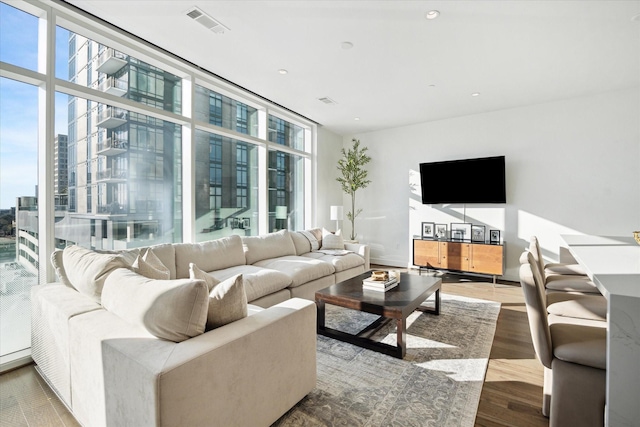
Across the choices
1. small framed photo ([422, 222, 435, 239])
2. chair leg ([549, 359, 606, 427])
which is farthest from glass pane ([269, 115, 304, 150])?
chair leg ([549, 359, 606, 427])

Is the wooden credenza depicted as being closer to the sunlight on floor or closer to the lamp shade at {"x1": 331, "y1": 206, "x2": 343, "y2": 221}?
the lamp shade at {"x1": 331, "y1": 206, "x2": 343, "y2": 221}

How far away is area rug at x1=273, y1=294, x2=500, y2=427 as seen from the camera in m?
1.82

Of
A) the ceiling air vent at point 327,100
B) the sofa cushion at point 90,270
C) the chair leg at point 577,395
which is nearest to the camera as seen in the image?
the chair leg at point 577,395

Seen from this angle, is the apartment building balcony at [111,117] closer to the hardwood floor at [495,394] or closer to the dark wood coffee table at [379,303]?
the hardwood floor at [495,394]

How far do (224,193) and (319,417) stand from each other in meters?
3.37

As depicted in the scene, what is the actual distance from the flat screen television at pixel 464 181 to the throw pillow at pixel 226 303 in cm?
485

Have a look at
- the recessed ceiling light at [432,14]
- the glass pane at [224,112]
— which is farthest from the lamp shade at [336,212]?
the recessed ceiling light at [432,14]

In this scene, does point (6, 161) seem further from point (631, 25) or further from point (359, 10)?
point (631, 25)

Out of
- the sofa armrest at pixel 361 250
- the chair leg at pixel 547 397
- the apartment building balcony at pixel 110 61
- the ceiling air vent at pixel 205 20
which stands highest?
the ceiling air vent at pixel 205 20

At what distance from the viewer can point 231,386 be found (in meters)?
1.42

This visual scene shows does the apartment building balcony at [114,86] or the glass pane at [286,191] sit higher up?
the apartment building balcony at [114,86]

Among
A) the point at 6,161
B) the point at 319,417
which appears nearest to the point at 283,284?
the point at 319,417

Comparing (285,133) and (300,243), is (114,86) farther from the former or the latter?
(300,243)

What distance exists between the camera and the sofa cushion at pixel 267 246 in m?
4.12
